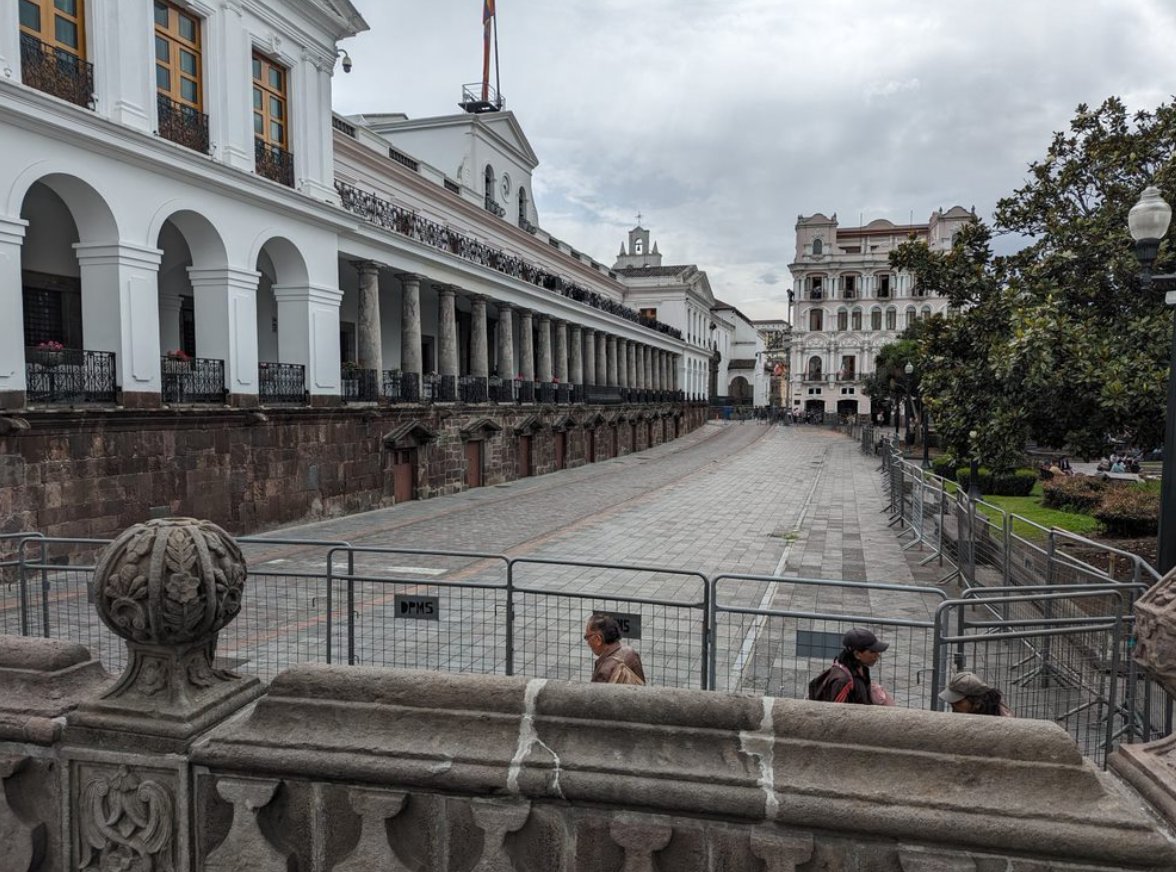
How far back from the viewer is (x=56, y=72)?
12430 millimetres

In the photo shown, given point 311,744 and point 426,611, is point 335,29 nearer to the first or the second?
point 426,611

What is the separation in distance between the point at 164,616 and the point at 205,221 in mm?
15477

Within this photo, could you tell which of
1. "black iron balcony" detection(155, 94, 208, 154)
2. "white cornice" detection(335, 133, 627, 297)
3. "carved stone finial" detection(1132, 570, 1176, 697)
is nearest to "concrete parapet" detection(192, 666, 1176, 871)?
"carved stone finial" detection(1132, 570, 1176, 697)

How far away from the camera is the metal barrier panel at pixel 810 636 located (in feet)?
20.4

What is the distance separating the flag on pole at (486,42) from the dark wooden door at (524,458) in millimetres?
19190

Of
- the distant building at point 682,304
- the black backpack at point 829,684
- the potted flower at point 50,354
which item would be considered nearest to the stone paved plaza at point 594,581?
the black backpack at point 829,684

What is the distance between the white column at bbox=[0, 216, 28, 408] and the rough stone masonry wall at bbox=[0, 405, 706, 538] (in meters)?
0.51

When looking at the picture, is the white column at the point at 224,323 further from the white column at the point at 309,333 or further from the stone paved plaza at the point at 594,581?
the stone paved plaza at the point at 594,581

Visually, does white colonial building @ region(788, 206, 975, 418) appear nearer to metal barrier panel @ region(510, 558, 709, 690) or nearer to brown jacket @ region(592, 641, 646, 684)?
metal barrier panel @ region(510, 558, 709, 690)

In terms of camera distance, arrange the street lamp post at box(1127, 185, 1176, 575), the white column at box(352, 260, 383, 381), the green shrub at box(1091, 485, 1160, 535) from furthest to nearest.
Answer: the white column at box(352, 260, 383, 381) → the green shrub at box(1091, 485, 1160, 535) → the street lamp post at box(1127, 185, 1176, 575)

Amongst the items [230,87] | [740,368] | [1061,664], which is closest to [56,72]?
[230,87]

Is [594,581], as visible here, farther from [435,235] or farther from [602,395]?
[602,395]

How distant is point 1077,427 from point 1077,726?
7.52m

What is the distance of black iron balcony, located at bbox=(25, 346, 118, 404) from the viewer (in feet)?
40.0
